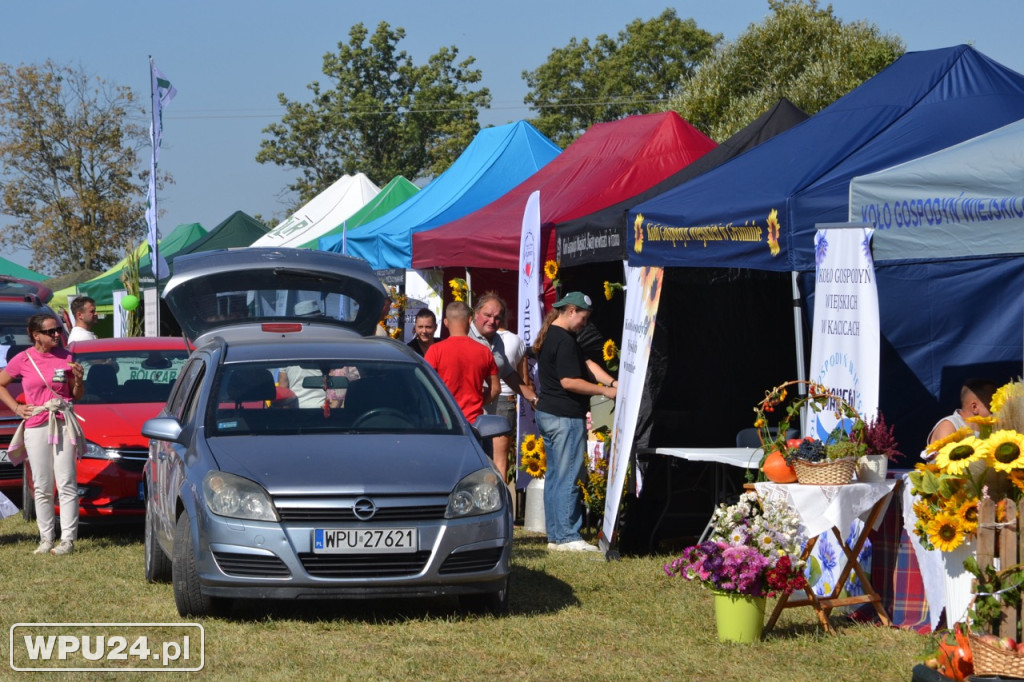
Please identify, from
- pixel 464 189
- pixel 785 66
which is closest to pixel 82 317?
pixel 464 189

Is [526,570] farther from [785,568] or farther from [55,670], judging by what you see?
[55,670]

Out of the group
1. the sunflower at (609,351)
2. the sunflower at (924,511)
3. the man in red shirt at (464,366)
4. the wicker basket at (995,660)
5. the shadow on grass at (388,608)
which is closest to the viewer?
the wicker basket at (995,660)

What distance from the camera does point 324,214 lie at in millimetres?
27641

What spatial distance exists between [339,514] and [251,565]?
54cm

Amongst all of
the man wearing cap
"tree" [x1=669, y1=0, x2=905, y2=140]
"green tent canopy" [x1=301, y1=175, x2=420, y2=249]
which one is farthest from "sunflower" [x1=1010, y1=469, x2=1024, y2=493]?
"tree" [x1=669, y1=0, x2=905, y2=140]

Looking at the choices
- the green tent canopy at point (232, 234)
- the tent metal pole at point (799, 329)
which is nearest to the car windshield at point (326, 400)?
the tent metal pole at point (799, 329)

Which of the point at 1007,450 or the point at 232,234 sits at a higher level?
the point at 232,234

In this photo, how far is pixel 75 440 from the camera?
1062 cm

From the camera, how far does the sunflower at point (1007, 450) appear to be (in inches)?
219

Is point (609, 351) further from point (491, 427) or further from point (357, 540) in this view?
point (357, 540)

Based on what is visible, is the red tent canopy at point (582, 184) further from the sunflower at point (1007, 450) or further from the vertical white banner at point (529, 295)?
the sunflower at point (1007, 450)

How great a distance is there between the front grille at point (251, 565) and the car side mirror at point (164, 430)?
34.3 inches

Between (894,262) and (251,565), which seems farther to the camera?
(894,262)

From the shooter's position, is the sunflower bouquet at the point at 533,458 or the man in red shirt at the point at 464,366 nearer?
the man in red shirt at the point at 464,366
